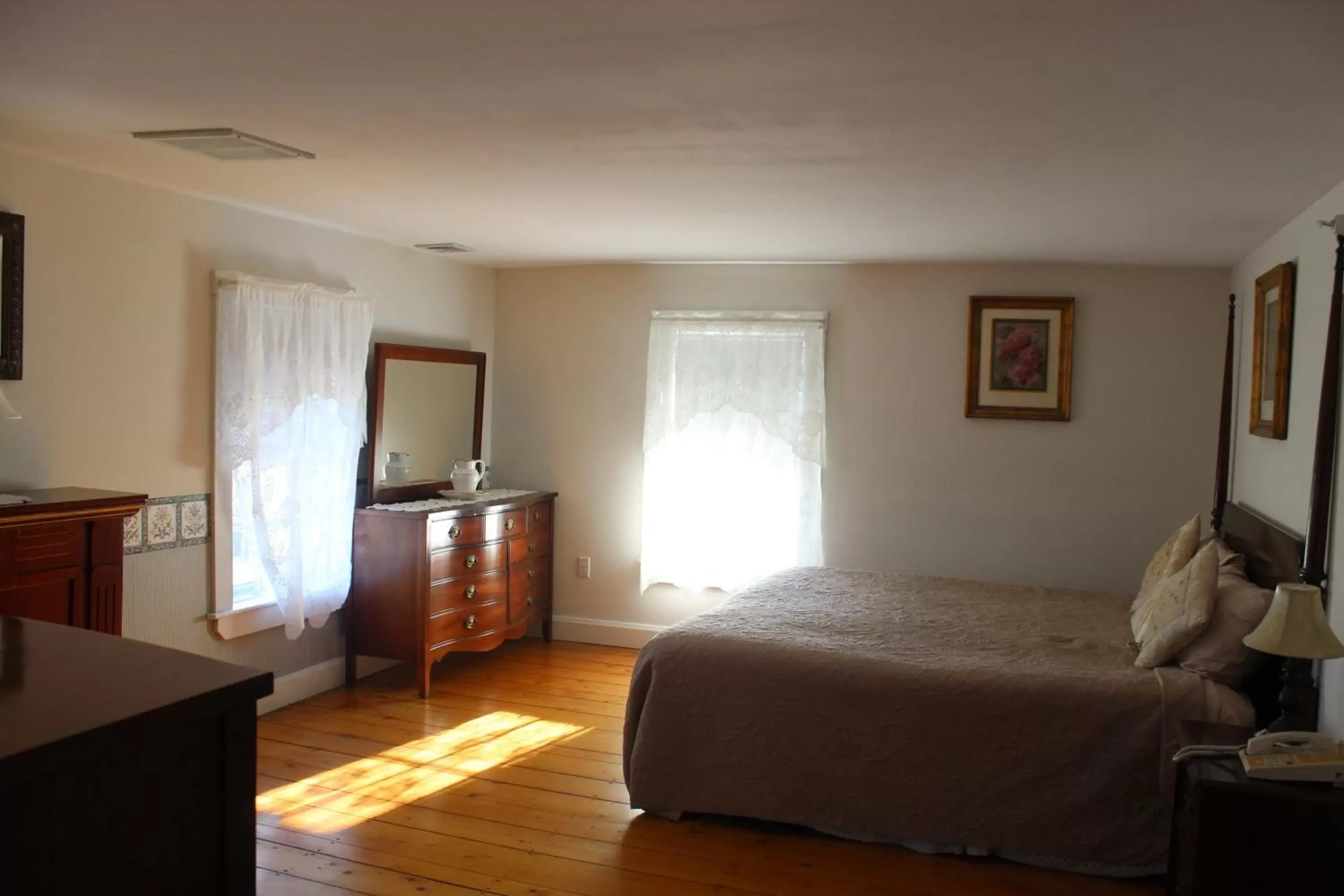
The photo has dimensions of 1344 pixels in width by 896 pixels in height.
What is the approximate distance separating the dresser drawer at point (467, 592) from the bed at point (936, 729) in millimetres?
1650

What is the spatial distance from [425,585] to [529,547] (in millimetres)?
972

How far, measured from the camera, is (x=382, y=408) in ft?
16.9

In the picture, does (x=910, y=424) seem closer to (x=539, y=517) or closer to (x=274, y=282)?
(x=539, y=517)

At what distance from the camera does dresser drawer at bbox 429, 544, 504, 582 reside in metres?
4.93

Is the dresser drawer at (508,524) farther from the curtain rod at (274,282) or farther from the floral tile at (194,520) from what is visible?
the floral tile at (194,520)

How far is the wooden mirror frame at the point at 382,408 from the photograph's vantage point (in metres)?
5.09

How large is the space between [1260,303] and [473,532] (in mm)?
3652

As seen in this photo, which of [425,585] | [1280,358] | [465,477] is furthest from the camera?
[465,477]

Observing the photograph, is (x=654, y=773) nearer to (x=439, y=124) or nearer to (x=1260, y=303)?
(x=439, y=124)

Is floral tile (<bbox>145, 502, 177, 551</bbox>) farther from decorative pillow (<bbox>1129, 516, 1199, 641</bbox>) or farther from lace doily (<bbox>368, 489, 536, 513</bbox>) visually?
decorative pillow (<bbox>1129, 516, 1199, 641</bbox>)

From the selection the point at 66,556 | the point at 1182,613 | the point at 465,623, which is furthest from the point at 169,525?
the point at 1182,613

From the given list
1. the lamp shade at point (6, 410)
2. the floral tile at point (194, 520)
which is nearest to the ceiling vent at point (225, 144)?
the lamp shade at point (6, 410)

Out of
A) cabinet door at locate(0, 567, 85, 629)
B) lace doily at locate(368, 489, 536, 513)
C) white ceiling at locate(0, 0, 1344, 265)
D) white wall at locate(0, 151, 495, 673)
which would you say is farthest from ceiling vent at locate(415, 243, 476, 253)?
cabinet door at locate(0, 567, 85, 629)

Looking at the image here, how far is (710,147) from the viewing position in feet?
9.89
